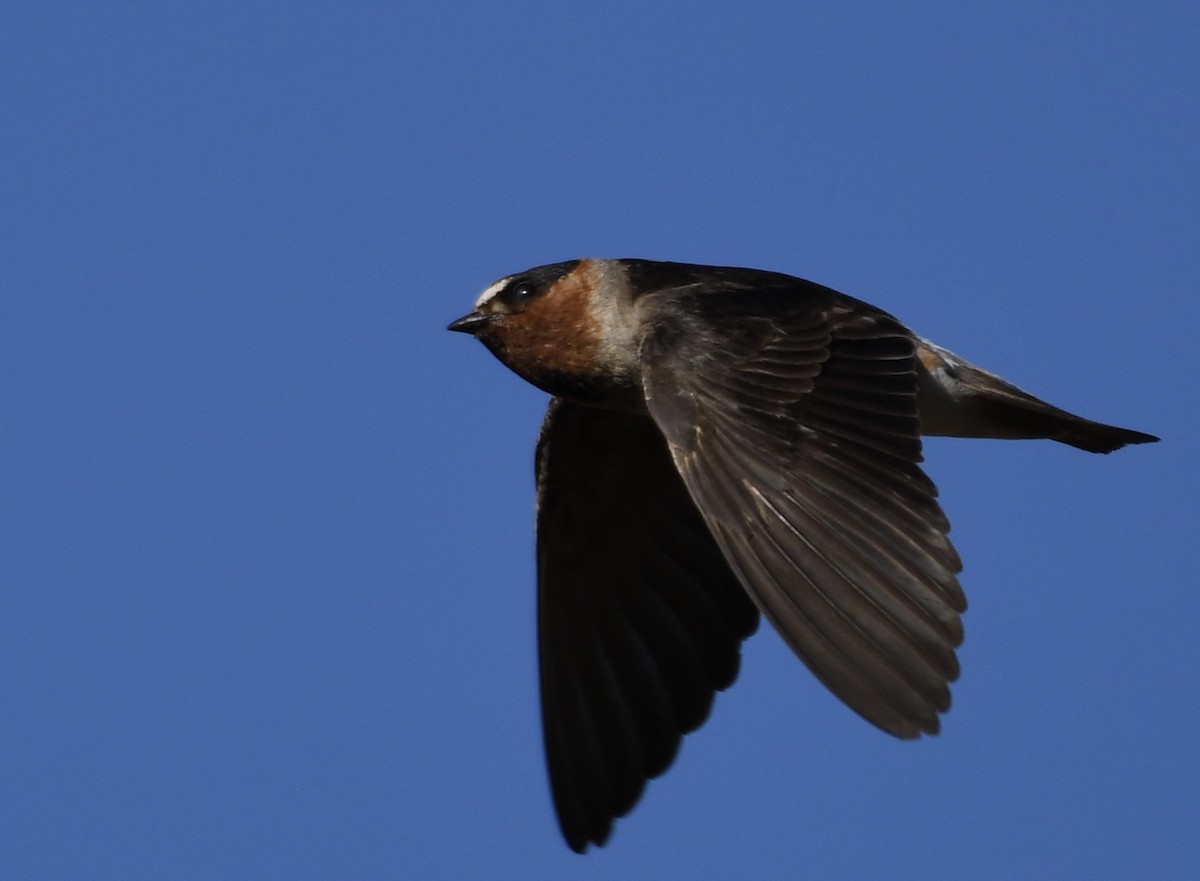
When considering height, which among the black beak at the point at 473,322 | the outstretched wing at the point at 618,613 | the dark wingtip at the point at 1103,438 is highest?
the black beak at the point at 473,322

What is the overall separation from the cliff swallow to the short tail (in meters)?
0.01

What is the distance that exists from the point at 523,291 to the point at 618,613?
61.1 inches

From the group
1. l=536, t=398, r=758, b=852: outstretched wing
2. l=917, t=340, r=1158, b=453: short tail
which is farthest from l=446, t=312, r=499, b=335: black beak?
l=917, t=340, r=1158, b=453: short tail

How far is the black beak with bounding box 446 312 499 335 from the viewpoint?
9.32 metres

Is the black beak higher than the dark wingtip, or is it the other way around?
the black beak

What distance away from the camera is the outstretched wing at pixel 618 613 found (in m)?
9.35

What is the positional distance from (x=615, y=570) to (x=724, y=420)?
7.08 feet

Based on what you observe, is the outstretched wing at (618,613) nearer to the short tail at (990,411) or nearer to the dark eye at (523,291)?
the dark eye at (523,291)

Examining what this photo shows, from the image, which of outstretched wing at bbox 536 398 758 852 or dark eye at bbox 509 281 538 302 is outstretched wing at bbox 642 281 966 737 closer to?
dark eye at bbox 509 281 538 302

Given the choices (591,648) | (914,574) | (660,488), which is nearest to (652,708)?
(591,648)

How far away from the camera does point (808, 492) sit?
7.45 m

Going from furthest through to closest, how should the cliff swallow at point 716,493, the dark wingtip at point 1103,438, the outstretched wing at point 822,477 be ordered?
the dark wingtip at point 1103,438 → the cliff swallow at point 716,493 → the outstretched wing at point 822,477

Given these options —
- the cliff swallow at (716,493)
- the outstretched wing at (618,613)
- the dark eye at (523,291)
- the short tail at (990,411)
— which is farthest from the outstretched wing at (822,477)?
the outstretched wing at (618,613)

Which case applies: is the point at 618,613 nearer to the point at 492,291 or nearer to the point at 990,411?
the point at 492,291
